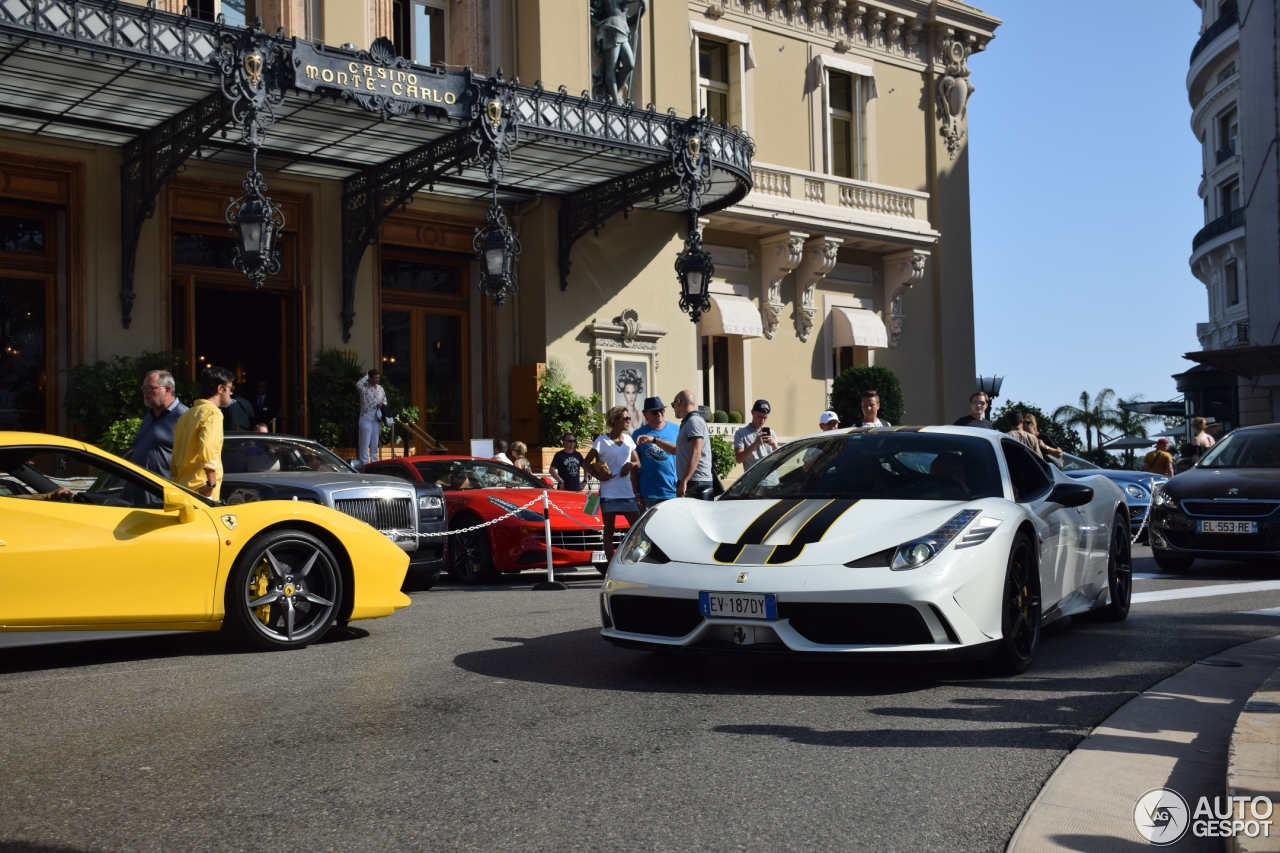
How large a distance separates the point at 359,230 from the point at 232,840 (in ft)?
58.5

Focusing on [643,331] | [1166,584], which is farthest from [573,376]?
[1166,584]

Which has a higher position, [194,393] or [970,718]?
[194,393]

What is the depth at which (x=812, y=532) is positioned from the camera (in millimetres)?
6199

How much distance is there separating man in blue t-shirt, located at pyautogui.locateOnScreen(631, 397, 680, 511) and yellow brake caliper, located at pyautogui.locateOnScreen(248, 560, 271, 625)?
4.24 metres

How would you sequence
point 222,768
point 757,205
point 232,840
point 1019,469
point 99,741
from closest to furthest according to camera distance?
point 232,840
point 222,768
point 99,741
point 1019,469
point 757,205

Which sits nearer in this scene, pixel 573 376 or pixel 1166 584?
pixel 1166 584

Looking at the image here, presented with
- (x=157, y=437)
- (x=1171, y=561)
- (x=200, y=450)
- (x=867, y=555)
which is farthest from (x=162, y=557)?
(x=1171, y=561)

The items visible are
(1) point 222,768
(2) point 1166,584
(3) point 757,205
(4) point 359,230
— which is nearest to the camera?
(1) point 222,768

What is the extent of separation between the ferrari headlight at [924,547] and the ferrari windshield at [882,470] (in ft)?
1.85

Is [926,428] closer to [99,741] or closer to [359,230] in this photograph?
[99,741]

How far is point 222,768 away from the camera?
4.55m

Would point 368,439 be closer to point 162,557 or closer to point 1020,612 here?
point 162,557

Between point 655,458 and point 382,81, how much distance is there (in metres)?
8.29

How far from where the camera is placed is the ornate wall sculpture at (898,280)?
2927cm
